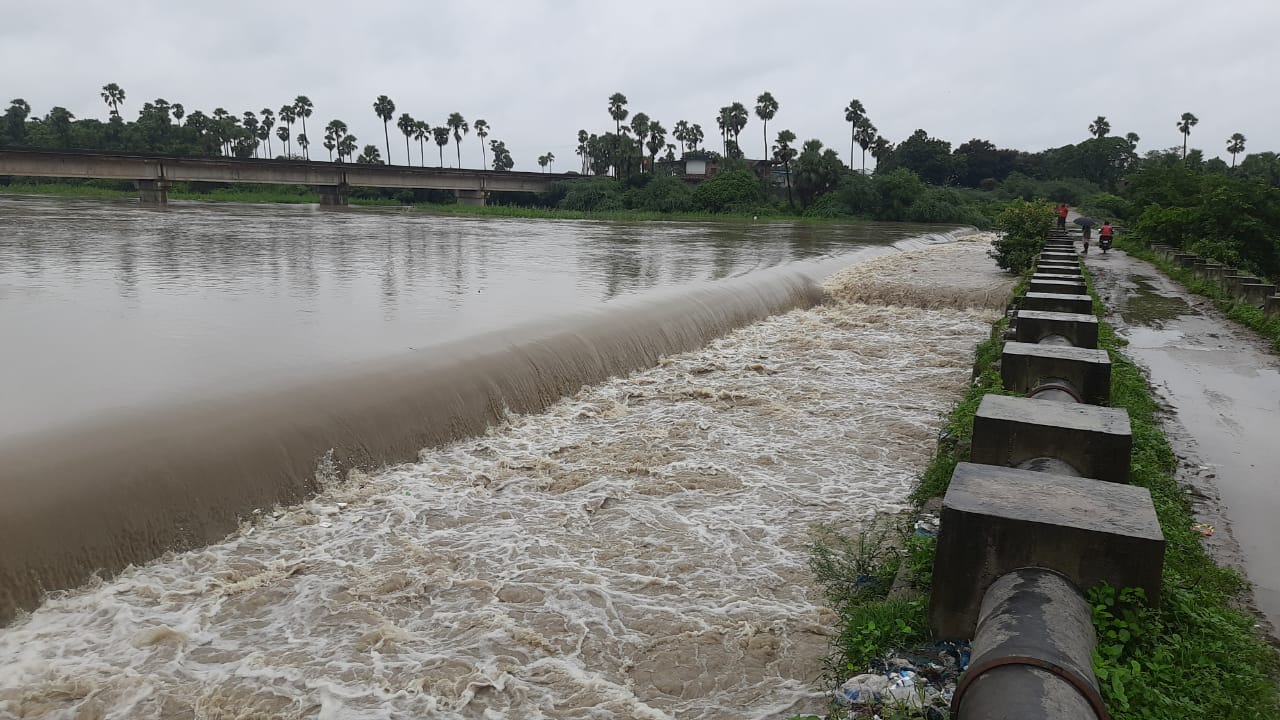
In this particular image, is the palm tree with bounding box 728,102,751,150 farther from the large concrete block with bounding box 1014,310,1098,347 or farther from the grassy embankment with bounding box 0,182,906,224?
the large concrete block with bounding box 1014,310,1098,347

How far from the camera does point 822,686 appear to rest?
5.15 meters

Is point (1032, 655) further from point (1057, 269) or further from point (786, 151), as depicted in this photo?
point (786, 151)

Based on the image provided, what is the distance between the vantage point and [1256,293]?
16078 millimetres

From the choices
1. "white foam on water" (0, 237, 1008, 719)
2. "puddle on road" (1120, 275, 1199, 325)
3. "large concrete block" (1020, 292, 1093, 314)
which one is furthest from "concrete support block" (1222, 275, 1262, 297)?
"white foam on water" (0, 237, 1008, 719)

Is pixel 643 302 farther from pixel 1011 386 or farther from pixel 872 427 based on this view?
pixel 1011 386

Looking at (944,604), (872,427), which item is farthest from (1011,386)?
(944,604)

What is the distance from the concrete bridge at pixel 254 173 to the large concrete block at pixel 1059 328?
5491 cm

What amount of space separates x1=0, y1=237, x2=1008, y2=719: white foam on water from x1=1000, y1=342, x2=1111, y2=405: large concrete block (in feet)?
5.08

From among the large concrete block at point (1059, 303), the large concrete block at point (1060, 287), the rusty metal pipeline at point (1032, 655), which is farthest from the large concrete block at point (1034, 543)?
the large concrete block at point (1060, 287)

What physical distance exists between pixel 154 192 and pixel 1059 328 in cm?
5881

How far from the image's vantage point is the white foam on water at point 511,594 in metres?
5.15

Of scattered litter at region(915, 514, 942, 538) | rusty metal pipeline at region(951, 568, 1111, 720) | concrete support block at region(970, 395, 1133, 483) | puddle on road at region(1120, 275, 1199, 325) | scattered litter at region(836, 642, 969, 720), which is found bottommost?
scattered litter at region(836, 642, 969, 720)

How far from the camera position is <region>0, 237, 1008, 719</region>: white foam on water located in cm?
515

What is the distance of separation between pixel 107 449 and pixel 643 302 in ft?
32.5
